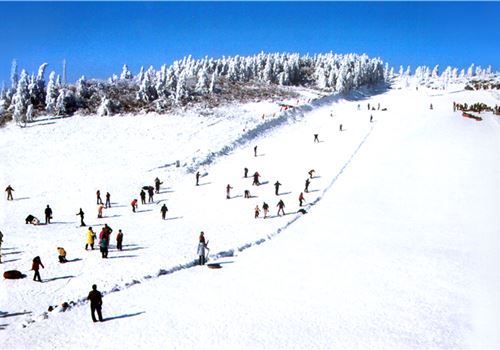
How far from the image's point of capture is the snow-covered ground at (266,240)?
14.4 m

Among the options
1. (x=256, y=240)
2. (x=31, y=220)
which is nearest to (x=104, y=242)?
(x=256, y=240)

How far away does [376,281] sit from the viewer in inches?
716

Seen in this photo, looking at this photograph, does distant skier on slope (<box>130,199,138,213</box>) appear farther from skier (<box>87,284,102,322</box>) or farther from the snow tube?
skier (<box>87,284,102,322</box>)

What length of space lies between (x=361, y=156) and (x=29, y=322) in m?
33.6

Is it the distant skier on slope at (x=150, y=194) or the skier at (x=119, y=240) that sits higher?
the distant skier on slope at (x=150, y=194)

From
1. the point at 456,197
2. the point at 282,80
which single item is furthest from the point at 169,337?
the point at 282,80

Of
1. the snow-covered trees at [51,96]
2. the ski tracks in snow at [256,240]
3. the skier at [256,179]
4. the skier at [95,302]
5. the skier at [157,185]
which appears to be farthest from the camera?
the snow-covered trees at [51,96]

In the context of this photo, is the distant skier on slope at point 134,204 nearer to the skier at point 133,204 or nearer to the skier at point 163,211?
the skier at point 133,204

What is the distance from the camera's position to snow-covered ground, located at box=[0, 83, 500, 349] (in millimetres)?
14406

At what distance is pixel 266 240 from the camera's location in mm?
24000

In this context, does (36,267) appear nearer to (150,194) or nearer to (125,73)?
(150,194)

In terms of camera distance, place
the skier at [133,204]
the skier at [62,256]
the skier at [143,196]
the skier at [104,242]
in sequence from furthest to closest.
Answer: the skier at [143,196]
the skier at [133,204]
the skier at [104,242]
the skier at [62,256]

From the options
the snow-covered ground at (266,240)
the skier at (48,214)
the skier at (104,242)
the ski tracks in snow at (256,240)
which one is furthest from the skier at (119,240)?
the skier at (48,214)

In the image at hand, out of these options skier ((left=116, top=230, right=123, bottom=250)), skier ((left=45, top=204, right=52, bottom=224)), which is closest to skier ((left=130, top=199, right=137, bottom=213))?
skier ((left=45, top=204, right=52, bottom=224))
